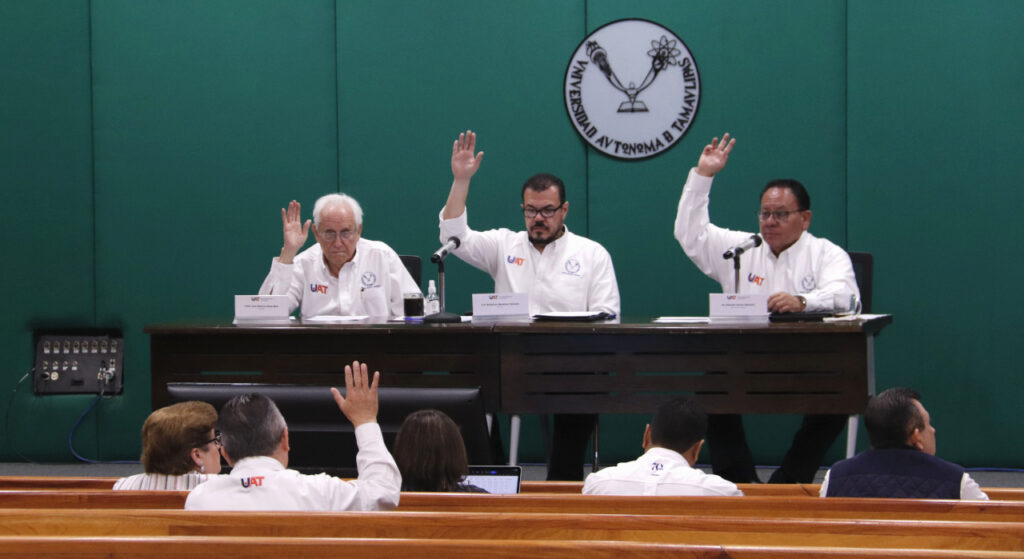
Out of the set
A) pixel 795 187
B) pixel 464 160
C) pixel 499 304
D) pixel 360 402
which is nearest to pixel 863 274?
pixel 795 187

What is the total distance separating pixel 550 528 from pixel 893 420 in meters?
1.16

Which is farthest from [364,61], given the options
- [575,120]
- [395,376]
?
[395,376]

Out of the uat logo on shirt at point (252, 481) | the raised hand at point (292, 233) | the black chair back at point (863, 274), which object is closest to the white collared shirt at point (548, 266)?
the raised hand at point (292, 233)

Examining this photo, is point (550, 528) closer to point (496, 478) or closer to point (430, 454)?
point (430, 454)

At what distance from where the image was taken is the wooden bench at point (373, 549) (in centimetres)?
123

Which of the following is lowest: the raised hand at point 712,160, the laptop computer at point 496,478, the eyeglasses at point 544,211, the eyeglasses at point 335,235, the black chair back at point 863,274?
the laptop computer at point 496,478

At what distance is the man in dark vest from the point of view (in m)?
2.10

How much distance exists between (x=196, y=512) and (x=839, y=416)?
2.76 metres

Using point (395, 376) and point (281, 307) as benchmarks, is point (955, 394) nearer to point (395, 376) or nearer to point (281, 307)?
point (395, 376)

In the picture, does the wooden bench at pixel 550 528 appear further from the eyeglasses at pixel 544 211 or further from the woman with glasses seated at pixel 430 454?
the eyeglasses at pixel 544 211

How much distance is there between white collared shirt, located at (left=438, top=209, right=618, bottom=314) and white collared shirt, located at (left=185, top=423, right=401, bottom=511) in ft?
7.76

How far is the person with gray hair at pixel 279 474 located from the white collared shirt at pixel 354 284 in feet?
7.87

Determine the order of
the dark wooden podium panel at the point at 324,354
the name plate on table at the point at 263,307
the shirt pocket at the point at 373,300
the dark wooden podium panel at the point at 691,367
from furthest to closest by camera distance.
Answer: the shirt pocket at the point at 373,300, the name plate on table at the point at 263,307, the dark wooden podium panel at the point at 324,354, the dark wooden podium panel at the point at 691,367

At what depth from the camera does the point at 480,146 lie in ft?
16.9
